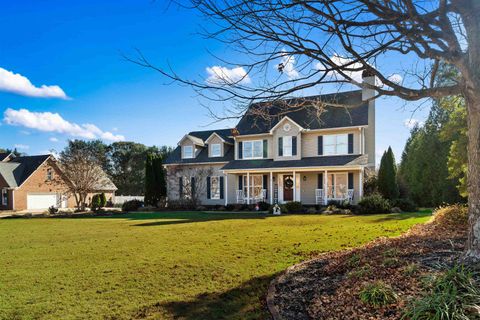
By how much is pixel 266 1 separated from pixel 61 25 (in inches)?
412

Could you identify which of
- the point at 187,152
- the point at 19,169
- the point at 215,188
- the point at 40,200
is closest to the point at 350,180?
the point at 215,188

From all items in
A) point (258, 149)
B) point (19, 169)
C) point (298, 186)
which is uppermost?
point (258, 149)

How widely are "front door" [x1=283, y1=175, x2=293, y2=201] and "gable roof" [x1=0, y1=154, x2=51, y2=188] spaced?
29.1 metres

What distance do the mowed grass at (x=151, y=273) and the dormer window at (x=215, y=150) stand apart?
17824mm

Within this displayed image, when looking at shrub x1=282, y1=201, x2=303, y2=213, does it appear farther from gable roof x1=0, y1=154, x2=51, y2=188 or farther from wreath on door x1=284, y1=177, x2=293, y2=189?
gable roof x1=0, y1=154, x2=51, y2=188

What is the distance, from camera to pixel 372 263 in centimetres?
511

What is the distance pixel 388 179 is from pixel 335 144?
14.2 feet

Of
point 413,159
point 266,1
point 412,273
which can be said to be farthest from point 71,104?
point 413,159

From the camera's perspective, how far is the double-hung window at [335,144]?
22.9 meters

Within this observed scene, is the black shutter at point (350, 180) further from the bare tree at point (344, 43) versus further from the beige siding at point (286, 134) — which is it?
the bare tree at point (344, 43)

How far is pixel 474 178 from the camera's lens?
4609 mm

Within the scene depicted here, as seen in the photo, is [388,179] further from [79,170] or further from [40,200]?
[40,200]

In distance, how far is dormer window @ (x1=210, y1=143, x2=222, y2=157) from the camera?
2862cm

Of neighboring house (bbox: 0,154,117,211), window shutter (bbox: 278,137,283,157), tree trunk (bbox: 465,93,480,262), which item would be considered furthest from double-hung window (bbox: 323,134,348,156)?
neighboring house (bbox: 0,154,117,211)
